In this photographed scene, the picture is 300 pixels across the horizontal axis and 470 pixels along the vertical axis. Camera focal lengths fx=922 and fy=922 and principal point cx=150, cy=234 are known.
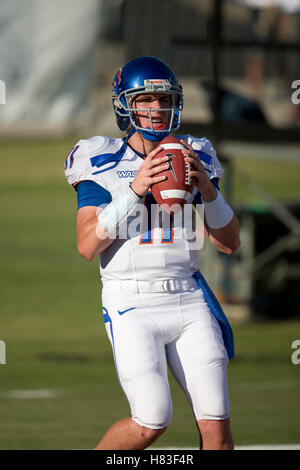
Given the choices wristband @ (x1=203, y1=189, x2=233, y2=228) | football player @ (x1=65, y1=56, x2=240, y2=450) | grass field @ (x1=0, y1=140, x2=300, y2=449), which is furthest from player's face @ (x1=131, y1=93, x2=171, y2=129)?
grass field @ (x1=0, y1=140, x2=300, y2=449)

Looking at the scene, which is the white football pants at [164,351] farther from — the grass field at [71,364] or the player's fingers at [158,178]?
the grass field at [71,364]

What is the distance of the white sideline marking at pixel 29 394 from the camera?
898cm

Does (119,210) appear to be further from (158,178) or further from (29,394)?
(29,394)

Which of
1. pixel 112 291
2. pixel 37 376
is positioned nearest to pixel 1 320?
pixel 37 376

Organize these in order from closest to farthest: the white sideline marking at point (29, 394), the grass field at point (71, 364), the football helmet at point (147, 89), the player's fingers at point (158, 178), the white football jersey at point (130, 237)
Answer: the player's fingers at point (158, 178), the white football jersey at point (130, 237), the football helmet at point (147, 89), the grass field at point (71, 364), the white sideline marking at point (29, 394)

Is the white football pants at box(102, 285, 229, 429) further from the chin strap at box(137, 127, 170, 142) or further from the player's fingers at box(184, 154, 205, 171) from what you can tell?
the chin strap at box(137, 127, 170, 142)

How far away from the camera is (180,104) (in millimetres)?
4484

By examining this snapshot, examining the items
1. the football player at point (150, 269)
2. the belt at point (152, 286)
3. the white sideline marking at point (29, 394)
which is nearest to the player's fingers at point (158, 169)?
the football player at point (150, 269)

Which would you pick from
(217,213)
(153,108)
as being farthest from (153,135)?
(217,213)

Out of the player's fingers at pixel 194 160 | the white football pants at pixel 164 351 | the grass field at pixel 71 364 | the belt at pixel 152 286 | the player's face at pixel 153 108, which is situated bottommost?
the grass field at pixel 71 364

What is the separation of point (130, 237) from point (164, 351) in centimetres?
55

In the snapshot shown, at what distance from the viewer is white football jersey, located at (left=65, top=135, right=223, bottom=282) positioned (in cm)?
425
